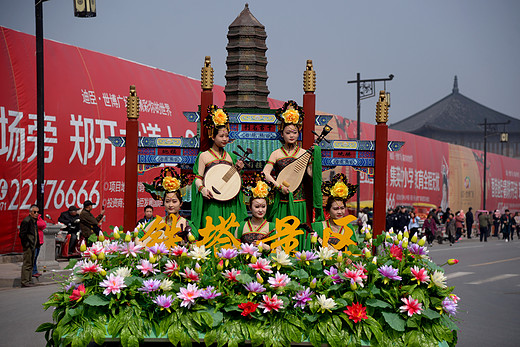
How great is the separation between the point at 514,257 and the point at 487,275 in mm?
7173

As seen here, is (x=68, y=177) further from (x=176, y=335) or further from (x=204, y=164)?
(x=176, y=335)

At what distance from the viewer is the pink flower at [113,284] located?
5.23 metres

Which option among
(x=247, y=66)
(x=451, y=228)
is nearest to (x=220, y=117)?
(x=247, y=66)

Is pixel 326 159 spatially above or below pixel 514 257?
above

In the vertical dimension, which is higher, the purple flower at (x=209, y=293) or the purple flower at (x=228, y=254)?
the purple flower at (x=228, y=254)

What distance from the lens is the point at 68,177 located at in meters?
19.2

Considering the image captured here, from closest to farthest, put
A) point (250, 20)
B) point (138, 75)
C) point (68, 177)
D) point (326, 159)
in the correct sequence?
1. point (326, 159)
2. point (250, 20)
3. point (68, 177)
4. point (138, 75)

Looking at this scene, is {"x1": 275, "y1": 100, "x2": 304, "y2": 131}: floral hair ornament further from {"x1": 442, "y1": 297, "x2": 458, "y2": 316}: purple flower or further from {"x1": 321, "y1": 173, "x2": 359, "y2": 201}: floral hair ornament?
{"x1": 442, "y1": 297, "x2": 458, "y2": 316}: purple flower

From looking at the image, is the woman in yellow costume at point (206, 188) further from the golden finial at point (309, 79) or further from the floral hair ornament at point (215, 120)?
the golden finial at point (309, 79)

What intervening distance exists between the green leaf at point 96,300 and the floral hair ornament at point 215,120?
3.91 m

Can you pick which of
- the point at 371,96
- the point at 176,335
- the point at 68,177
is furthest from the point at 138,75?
the point at 176,335

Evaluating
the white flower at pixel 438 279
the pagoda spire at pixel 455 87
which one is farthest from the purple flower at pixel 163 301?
the pagoda spire at pixel 455 87

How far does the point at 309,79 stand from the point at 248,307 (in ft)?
17.6

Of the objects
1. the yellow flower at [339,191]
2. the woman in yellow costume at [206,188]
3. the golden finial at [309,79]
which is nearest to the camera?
the yellow flower at [339,191]
